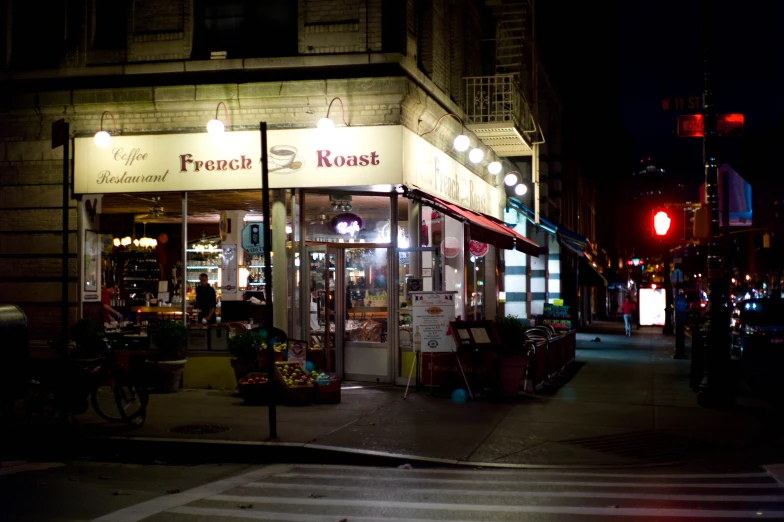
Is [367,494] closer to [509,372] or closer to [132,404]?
[132,404]

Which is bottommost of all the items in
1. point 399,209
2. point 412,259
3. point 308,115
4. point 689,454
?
point 689,454

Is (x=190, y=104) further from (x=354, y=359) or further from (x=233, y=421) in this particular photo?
(x=233, y=421)

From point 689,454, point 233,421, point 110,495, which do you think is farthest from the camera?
point 233,421

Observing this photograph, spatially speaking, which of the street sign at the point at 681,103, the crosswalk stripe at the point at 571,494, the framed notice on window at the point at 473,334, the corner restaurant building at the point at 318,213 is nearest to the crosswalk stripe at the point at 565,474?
the crosswalk stripe at the point at 571,494

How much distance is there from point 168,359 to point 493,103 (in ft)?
33.1

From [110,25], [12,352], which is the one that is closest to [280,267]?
[12,352]

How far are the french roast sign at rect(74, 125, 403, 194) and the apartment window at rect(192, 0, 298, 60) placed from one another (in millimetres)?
1581

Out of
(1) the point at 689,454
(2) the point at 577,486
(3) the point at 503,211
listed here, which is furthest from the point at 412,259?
(3) the point at 503,211

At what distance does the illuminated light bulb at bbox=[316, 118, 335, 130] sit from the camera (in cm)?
1435

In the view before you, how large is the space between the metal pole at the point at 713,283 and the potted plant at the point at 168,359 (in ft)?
28.9

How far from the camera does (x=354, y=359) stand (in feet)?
51.0

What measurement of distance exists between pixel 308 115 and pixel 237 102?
133 cm

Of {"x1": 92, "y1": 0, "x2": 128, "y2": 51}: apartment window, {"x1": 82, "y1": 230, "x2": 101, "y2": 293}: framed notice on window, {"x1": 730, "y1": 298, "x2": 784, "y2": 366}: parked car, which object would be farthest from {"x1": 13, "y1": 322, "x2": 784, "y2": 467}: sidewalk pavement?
{"x1": 730, "y1": 298, "x2": 784, "y2": 366}: parked car

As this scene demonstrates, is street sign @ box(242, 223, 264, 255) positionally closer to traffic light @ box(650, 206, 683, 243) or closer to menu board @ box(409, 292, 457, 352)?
menu board @ box(409, 292, 457, 352)
